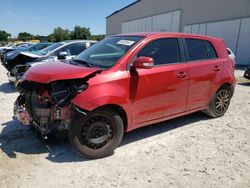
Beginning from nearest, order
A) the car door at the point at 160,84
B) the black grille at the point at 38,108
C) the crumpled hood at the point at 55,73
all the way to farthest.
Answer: the crumpled hood at the point at 55,73 < the black grille at the point at 38,108 < the car door at the point at 160,84

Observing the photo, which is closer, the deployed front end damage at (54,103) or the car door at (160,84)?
the deployed front end damage at (54,103)

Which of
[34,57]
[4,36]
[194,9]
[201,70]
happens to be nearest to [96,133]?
[201,70]

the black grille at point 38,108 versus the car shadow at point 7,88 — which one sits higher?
the black grille at point 38,108

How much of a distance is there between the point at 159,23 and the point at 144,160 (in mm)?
27843

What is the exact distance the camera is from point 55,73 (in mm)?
3459

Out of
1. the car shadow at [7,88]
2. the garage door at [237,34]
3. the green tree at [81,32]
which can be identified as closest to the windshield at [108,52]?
the car shadow at [7,88]

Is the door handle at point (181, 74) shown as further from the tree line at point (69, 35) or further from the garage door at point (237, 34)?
the tree line at point (69, 35)

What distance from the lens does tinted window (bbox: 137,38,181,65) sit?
413cm

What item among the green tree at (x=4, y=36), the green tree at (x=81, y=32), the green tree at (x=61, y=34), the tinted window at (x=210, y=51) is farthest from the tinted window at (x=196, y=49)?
the green tree at (x=4, y=36)

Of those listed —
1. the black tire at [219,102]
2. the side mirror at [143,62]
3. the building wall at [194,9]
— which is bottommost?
the black tire at [219,102]

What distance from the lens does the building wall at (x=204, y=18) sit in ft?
65.9

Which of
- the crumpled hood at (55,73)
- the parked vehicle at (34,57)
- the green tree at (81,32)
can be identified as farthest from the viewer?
the green tree at (81,32)

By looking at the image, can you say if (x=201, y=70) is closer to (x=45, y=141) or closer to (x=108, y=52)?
(x=108, y=52)

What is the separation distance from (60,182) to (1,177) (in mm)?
756
